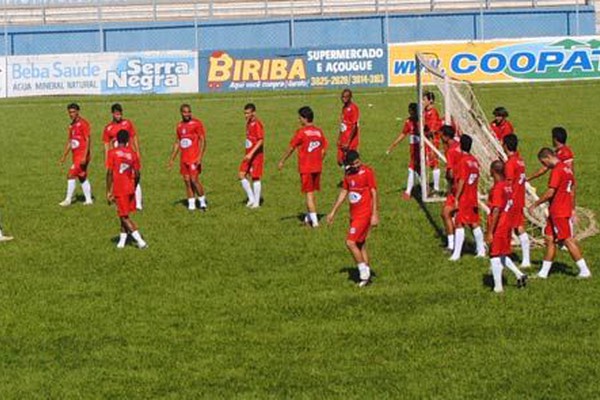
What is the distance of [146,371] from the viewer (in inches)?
535

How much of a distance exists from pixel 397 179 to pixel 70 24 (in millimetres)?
44770

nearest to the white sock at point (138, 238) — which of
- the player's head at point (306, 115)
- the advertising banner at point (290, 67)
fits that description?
the player's head at point (306, 115)

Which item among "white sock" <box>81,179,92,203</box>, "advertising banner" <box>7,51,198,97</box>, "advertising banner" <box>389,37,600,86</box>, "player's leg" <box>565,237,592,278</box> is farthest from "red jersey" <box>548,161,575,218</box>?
"advertising banner" <box>7,51,198,97</box>

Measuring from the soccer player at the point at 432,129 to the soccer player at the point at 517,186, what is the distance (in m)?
7.30

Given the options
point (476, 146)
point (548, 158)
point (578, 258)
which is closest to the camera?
point (548, 158)

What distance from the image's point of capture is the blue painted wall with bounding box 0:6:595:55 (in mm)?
68188

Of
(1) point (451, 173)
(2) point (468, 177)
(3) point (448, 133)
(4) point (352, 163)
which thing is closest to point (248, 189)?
(3) point (448, 133)

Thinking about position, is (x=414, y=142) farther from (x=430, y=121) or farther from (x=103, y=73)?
(x=103, y=73)

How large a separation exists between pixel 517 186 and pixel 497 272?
1476 mm

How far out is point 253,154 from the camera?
82.0 ft

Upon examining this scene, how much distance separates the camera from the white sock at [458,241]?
63.4 ft

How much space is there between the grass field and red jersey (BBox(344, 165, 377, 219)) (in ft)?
3.94

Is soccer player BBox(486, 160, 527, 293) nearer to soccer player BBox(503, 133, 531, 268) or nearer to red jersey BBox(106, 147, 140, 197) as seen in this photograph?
soccer player BBox(503, 133, 531, 268)

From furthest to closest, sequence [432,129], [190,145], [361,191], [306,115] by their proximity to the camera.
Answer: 1. [432,129]
2. [190,145]
3. [306,115]
4. [361,191]
